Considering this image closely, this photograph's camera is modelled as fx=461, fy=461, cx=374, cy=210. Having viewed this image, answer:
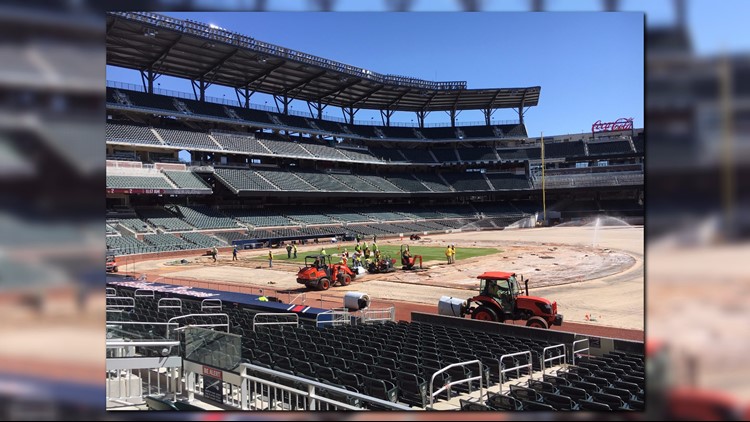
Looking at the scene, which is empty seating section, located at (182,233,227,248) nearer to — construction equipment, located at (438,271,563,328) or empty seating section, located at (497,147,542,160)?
construction equipment, located at (438,271,563,328)

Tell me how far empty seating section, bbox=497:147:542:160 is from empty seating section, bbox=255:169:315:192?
4130 centimetres

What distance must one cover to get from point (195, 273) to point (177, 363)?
82.4ft

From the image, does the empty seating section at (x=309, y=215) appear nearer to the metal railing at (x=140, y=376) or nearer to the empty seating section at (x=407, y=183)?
the empty seating section at (x=407, y=183)

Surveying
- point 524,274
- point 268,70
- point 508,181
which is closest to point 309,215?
point 268,70

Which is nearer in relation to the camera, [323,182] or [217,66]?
[217,66]

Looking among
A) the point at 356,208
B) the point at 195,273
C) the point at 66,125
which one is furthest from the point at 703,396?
the point at 356,208

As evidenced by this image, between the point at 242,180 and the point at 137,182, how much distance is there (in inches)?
535

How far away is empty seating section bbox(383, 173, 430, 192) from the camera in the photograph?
7819 centimetres

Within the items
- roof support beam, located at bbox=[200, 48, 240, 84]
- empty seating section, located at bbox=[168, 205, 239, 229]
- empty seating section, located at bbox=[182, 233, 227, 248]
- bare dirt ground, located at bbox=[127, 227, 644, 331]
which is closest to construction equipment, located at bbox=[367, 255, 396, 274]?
bare dirt ground, located at bbox=[127, 227, 644, 331]

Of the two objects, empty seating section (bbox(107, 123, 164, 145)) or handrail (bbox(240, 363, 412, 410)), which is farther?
empty seating section (bbox(107, 123, 164, 145))

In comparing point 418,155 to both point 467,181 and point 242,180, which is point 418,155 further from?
point 242,180

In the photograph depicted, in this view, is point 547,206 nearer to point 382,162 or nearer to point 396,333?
point 382,162

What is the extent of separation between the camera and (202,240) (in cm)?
4700

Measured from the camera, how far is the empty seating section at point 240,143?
63184 mm
